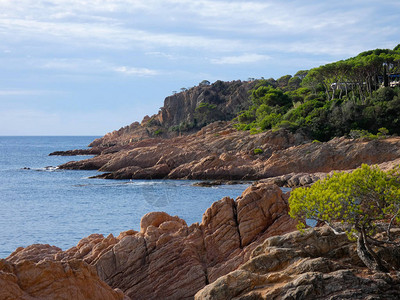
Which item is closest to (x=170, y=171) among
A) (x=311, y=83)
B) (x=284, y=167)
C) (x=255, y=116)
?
(x=284, y=167)

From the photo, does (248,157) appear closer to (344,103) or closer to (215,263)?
(344,103)

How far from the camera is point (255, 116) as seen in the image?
101 meters

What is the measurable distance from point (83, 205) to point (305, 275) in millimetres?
38779

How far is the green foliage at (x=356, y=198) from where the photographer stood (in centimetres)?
1488

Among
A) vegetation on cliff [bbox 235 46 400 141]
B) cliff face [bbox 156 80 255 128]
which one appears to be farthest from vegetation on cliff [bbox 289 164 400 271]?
cliff face [bbox 156 80 255 128]

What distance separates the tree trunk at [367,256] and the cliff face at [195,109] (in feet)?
368

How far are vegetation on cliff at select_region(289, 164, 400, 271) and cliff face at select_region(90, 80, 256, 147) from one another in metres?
111

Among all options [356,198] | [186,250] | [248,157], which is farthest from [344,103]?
[356,198]

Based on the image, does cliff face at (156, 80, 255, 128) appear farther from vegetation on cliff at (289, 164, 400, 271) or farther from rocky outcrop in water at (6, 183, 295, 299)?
vegetation on cliff at (289, 164, 400, 271)

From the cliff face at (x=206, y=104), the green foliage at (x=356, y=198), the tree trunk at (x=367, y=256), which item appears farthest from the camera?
the cliff face at (x=206, y=104)

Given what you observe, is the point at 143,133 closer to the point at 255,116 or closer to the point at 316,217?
the point at 255,116

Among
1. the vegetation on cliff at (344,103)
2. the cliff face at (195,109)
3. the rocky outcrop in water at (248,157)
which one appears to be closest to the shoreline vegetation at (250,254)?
the rocky outcrop in water at (248,157)

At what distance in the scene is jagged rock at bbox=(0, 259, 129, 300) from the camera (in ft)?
45.5

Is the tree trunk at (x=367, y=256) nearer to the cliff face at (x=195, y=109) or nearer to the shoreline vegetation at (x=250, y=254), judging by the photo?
the shoreline vegetation at (x=250, y=254)
